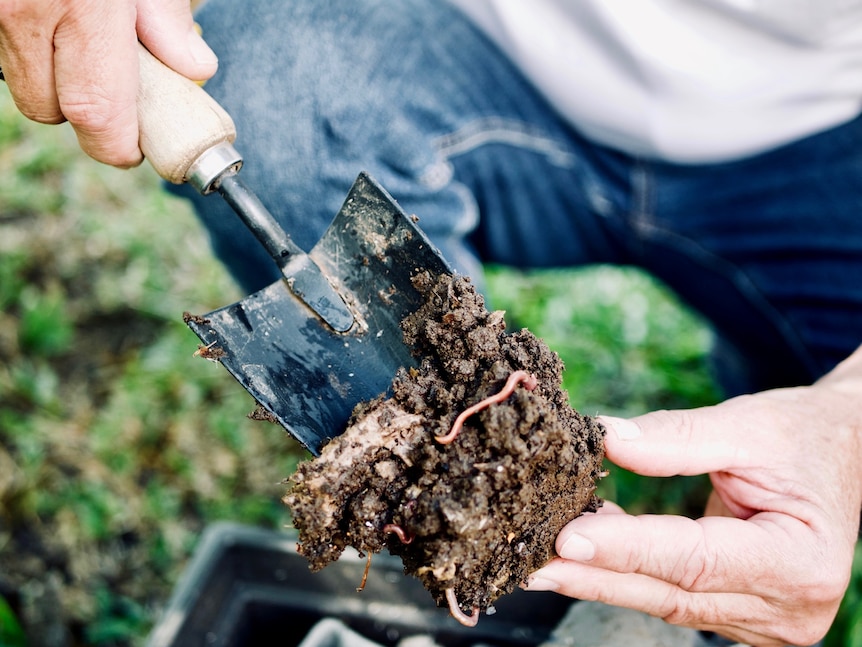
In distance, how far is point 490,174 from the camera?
2318 millimetres

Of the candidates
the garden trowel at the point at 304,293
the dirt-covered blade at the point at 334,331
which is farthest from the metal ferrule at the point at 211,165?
the dirt-covered blade at the point at 334,331

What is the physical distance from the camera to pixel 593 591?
1.60m

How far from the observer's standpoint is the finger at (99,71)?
4.79ft

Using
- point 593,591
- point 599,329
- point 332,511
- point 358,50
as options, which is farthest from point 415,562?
point 599,329

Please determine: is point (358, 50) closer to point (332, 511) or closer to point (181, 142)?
point (181, 142)

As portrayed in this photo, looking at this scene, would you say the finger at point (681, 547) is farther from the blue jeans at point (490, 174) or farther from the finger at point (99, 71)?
the finger at point (99, 71)

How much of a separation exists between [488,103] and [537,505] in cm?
138

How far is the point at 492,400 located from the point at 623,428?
33cm

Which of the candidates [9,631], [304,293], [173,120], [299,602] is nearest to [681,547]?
[304,293]

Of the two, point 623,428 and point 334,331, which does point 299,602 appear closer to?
point 334,331

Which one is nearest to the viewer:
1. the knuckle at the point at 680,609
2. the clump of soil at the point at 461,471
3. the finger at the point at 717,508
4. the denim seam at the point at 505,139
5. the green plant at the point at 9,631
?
the clump of soil at the point at 461,471

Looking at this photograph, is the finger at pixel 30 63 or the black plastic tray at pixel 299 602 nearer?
the finger at pixel 30 63

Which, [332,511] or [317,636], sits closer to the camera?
[332,511]

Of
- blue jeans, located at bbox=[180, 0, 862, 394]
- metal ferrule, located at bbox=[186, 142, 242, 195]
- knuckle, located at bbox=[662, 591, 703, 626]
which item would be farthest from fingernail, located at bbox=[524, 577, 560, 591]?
metal ferrule, located at bbox=[186, 142, 242, 195]
